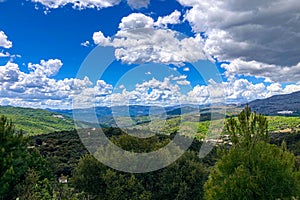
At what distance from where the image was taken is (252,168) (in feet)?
46.5

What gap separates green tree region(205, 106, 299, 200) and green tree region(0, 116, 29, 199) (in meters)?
12.7

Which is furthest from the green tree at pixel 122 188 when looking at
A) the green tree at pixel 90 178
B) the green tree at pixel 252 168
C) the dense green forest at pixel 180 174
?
the green tree at pixel 252 168

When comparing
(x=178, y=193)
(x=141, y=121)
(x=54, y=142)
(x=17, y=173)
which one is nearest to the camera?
(x=17, y=173)

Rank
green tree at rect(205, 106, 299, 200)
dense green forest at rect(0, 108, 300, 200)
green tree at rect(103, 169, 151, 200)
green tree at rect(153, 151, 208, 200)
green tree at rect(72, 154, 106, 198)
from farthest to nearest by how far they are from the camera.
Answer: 1. green tree at rect(153, 151, 208, 200)
2. green tree at rect(72, 154, 106, 198)
3. green tree at rect(103, 169, 151, 200)
4. dense green forest at rect(0, 108, 300, 200)
5. green tree at rect(205, 106, 299, 200)

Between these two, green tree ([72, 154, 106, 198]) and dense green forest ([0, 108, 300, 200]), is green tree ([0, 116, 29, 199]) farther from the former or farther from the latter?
green tree ([72, 154, 106, 198])

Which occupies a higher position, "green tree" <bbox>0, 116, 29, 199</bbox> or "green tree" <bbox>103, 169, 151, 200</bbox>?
"green tree" <bbox>0, 116, 29, 199</bbox>

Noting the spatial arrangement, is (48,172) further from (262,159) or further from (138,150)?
(262,159)

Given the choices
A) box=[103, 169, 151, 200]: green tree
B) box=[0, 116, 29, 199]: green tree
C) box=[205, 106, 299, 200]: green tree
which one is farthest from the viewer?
box=[103, 169, 151, 200]: green tree

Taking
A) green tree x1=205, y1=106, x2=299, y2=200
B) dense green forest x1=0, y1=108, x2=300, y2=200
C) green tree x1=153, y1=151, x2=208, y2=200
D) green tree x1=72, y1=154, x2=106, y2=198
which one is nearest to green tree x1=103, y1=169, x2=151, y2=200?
dense green forest x1=0, y1=108, x2=300, y2=200

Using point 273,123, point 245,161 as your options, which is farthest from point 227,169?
point 273,123

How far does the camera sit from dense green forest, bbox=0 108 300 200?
13.8 m

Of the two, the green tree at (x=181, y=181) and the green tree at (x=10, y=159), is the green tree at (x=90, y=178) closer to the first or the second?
the green tree at (x=181, y=181)

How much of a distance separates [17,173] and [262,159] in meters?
16.0

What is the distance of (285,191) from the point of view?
13656 mm
